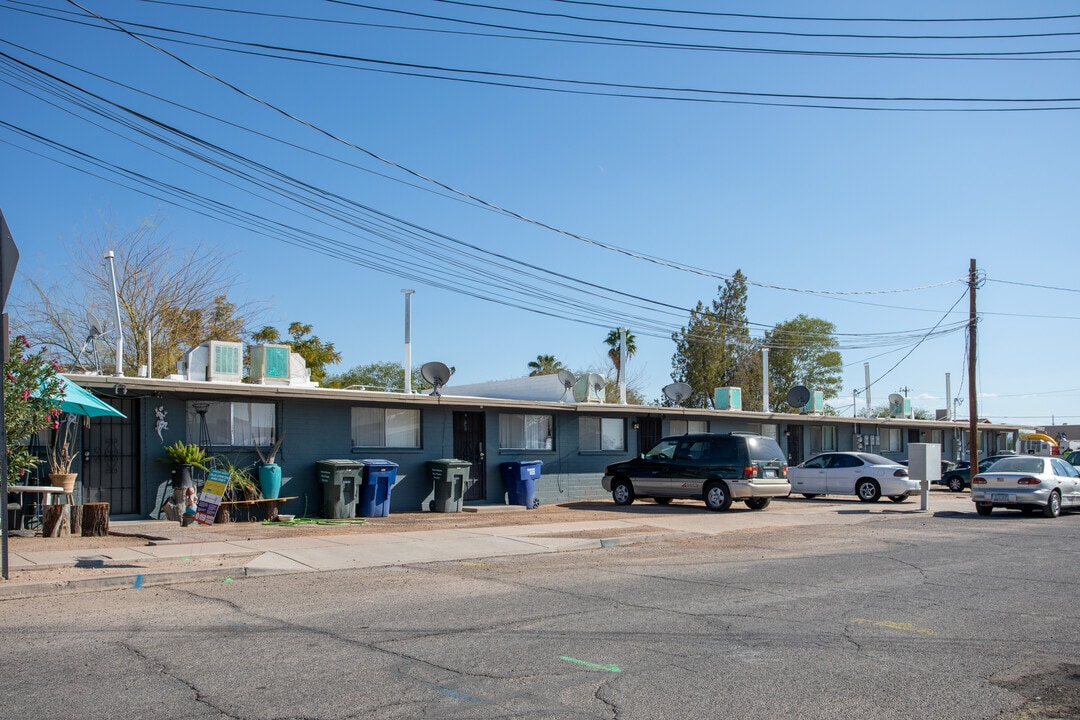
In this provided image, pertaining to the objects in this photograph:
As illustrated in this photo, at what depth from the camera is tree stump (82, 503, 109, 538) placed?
13.5 meters

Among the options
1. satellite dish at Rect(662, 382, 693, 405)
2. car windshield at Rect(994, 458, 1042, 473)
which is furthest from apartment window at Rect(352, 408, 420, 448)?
car windshield at Rect(994, 458, 1042, 473)

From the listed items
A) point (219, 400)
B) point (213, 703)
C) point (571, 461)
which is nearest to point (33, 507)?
point (219, 400)

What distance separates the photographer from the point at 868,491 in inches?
998

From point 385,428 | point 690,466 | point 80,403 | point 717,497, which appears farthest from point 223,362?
point 717,497

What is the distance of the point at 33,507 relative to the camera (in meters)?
14.8

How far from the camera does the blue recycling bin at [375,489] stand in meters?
18.3

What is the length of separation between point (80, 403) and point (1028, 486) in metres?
18.0

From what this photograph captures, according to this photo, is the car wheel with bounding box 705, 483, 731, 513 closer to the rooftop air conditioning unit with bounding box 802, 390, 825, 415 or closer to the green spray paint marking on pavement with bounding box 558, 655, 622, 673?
the rooftop air conditioning unit with bounding box 802, 390, 825, 415

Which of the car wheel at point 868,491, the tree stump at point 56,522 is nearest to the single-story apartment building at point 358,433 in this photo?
the tree stump at point 56,522

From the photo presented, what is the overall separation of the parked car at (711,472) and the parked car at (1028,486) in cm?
415

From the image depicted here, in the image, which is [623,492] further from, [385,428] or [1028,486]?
[1028,486]

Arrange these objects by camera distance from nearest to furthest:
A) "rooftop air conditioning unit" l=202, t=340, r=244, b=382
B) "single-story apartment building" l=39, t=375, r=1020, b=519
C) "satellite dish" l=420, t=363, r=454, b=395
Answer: "single-story apartment building" l=39, t=375, r=1020, b=519 → "rooftop air conditioning unit" l=202, t=340, r=244, b=382 → "satellite dish" l=420, t=363, r=454, b=395

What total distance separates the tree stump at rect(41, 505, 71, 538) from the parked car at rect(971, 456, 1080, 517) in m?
17.4

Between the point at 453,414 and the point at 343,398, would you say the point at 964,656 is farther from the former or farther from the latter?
the point at 453,414
